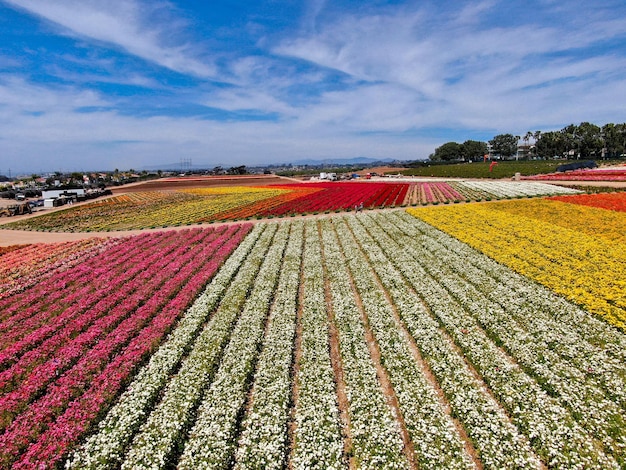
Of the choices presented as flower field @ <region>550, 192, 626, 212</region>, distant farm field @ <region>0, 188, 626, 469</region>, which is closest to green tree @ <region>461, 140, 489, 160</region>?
flower field @ <region>550, 192, 626, 212</region>

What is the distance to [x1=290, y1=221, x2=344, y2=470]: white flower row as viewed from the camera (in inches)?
348

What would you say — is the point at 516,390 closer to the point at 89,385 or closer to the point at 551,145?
the point at 89,385

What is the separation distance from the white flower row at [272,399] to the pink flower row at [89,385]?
4965mm

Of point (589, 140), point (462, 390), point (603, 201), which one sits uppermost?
point (589, 140)

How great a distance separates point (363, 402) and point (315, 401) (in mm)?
1576

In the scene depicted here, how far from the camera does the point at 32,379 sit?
1220 cm

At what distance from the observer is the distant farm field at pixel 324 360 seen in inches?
359

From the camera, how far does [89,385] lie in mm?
11867

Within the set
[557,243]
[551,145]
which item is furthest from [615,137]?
[557,243]

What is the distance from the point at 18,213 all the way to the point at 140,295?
187 feet

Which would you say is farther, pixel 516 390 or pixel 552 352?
pixel 552 352

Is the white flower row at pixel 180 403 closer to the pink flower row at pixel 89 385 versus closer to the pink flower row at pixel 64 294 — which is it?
the pink flower row at pixel 89 385

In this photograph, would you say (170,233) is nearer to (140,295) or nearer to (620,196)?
(140,295)

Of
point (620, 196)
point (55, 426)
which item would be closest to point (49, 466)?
point (55, 426)
